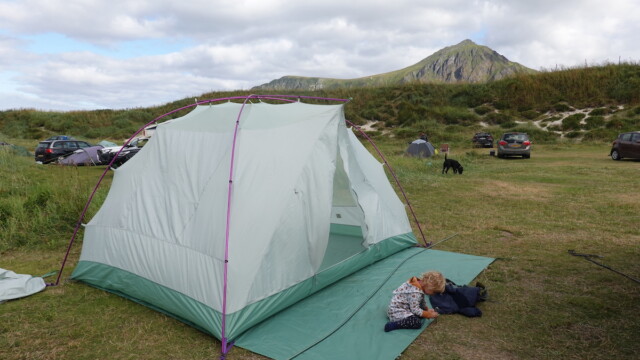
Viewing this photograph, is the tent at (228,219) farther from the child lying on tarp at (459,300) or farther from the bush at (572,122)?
the bush at (572,122)

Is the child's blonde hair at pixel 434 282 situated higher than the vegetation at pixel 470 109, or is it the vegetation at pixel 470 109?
the vegetation at pixel 470 109

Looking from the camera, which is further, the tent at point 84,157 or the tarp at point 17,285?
the tent at point 84,157

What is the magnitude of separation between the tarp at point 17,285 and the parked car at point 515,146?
20.0 meters

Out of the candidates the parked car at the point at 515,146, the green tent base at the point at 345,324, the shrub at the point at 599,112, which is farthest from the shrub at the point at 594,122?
the green tent base at the point at 345,324

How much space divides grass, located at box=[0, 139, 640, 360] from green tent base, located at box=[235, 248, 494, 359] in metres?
0.21

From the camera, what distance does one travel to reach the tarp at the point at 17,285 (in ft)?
17.0

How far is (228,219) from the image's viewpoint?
169 inches

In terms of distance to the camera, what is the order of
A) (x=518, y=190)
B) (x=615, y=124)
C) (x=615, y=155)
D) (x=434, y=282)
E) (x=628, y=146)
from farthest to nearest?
(x=615, y=124) < (x=615, y=155) < (x=628, y=146) < (x=518, y=190) < (x=434, y=282)

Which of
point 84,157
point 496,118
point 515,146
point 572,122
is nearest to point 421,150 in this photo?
point 515,146

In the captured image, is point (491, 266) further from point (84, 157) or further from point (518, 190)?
point (84, 157)

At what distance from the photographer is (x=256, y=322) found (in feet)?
14.0

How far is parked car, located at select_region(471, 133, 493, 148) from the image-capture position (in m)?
26.4

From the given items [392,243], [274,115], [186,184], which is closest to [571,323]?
[392,243]

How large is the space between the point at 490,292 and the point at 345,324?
6.26 feet
